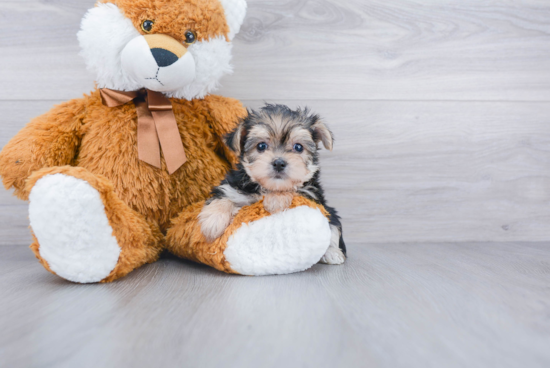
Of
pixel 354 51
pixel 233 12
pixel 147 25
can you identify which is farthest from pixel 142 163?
pixel 354 51

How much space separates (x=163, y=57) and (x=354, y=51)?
3.34ft

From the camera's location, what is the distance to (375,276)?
4.44 feet

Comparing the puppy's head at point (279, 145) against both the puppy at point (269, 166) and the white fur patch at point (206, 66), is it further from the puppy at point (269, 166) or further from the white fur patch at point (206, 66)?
the white fur patch at point (206, 66)

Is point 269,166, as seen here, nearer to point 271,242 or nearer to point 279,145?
point 279,145

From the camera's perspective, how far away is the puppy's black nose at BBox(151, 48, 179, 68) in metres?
1.24

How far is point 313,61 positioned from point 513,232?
4.56 feet

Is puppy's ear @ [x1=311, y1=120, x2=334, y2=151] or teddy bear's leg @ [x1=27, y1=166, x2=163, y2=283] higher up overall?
puppy's ear @ [x1=311, y1=120, x2=334, y2=151]

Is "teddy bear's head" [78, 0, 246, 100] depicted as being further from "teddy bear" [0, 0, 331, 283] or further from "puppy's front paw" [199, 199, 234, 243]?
"puppy's front paw" [199, 199, 234, 243]

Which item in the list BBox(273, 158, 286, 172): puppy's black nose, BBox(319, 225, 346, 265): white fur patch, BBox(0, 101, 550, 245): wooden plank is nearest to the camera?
BBox(273, 158, 286, 172): puppy's black nose

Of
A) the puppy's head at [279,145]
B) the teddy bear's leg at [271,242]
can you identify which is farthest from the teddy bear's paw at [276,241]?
the puppy's head at [279,145]

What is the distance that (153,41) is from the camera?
1251 mm

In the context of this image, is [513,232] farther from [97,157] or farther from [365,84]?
[97,157]

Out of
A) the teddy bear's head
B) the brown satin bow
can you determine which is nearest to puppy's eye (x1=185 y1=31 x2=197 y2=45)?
the teddy bear's head

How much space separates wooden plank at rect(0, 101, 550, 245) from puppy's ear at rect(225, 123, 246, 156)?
0.62 metres
